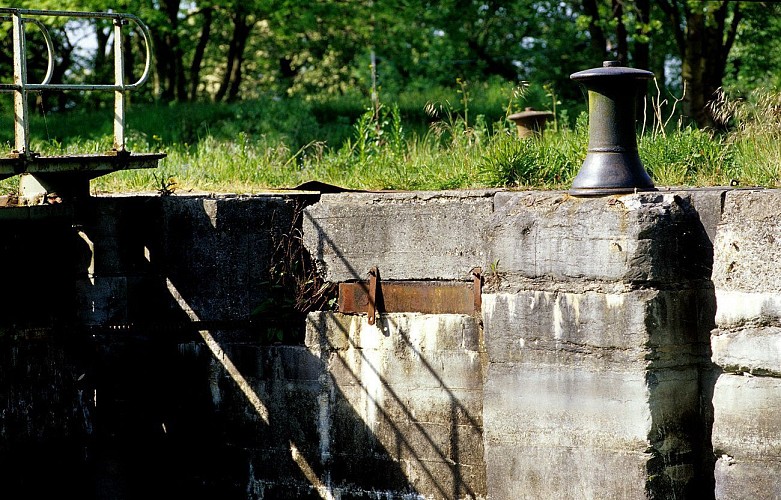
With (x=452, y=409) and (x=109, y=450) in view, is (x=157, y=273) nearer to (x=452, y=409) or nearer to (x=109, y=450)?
(x=109, y=450)

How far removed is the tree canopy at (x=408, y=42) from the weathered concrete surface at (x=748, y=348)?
11.3m

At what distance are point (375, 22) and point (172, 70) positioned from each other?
13.2 feet

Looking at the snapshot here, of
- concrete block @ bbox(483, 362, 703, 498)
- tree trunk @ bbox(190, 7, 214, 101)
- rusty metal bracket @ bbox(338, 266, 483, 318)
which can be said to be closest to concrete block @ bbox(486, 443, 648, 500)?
concrete block @ bbox(483, 362, 703, 498)

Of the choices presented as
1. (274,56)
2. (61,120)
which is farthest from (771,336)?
(274,56)

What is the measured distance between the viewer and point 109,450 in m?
7.20

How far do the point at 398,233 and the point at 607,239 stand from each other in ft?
5.03

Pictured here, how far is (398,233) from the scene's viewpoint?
20.7ft

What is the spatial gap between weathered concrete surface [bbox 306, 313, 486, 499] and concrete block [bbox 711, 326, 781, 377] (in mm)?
1549

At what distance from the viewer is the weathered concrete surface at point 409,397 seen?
620 centimetres

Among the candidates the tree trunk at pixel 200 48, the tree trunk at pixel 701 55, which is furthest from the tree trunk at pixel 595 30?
the tree trunk at pixel 200 48

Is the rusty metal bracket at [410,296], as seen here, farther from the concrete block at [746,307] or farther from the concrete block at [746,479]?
the concrete block at [746,479]

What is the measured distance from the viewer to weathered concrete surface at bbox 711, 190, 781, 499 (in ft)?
16.1

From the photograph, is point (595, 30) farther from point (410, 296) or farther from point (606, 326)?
point (606, 326)

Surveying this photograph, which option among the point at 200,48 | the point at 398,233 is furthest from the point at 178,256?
the point at 200,48
